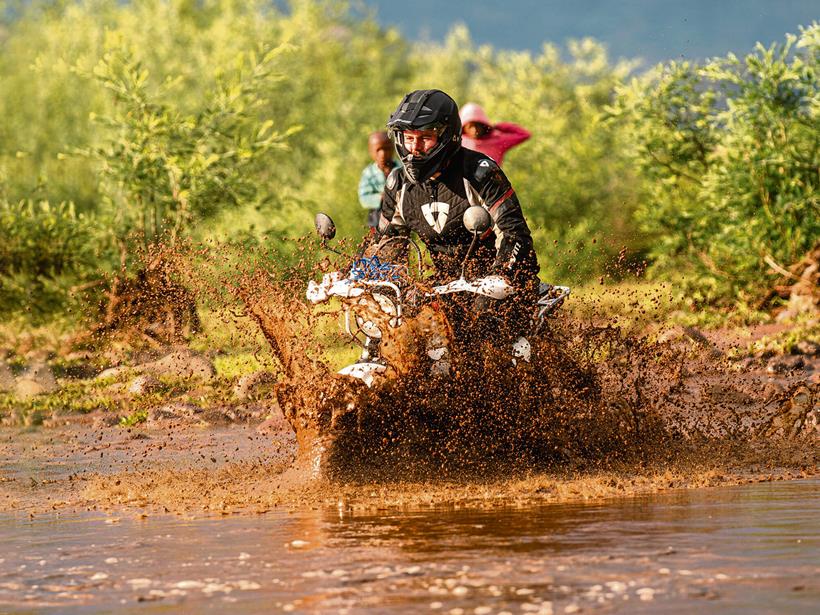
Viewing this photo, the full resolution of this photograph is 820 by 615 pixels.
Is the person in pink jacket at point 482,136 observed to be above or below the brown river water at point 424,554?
above

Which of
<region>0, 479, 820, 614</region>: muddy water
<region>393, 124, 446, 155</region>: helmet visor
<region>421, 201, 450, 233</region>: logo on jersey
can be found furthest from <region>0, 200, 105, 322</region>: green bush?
<region>0, 479, 820, 614</region>: muddy water

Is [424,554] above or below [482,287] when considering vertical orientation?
below

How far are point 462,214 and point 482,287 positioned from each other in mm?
796

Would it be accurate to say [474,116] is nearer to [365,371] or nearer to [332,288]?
[332,288]

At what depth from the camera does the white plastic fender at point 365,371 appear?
8938 millimetres

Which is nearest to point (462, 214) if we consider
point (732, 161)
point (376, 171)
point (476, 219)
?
point (476, 219)

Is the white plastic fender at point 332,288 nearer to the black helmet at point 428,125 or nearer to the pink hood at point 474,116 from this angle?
the black helmet at point 428,125

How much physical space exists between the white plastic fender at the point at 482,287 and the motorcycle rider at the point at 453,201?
199mm

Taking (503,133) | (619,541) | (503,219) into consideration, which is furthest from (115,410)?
(619,541)

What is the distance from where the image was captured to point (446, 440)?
9.16 metres

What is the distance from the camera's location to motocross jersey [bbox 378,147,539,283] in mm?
9477

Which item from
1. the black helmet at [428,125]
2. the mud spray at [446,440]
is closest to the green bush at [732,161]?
the mud spray at [446,440]

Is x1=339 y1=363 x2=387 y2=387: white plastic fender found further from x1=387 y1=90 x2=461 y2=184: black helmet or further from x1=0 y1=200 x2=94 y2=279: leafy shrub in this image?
x1=0 y1=200 x2=94 y2=279: leafy shrub

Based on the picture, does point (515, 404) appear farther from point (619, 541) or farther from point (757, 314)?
point (757, 314)
